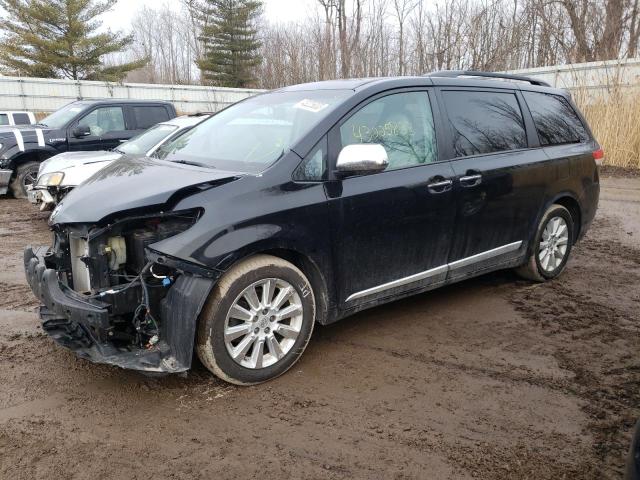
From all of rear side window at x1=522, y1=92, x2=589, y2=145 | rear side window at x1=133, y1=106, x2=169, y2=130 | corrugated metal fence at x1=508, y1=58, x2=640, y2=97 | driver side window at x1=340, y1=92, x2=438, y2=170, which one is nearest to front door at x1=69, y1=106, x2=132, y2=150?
rear side window at x1=133, y1=106, x2=169, y2=130

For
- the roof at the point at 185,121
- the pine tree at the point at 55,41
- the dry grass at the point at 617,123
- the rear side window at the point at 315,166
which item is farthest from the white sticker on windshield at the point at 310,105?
the pine tree at the point at 55,41

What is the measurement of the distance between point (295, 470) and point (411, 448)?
1.93ft

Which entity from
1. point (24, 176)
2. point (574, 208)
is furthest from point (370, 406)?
point (24, 176)

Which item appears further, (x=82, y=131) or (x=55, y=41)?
(x=55, y=41)

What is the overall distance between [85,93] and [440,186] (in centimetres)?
2623

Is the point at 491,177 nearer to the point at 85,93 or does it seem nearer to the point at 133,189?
the point at 133,189

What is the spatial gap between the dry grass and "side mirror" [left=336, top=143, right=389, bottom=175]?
11367mm

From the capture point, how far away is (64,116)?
10.2m

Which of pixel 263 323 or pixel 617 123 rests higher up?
pixel 617 123

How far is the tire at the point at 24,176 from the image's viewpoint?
978cm

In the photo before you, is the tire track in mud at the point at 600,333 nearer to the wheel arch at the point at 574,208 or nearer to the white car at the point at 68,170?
the wheel arch at the point at 574,208

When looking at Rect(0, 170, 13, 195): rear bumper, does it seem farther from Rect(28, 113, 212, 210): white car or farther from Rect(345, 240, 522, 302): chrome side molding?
Rect(345, 240, 522, 302): chrome side molding

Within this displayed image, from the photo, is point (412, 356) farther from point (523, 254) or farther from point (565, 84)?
point (565, 84)

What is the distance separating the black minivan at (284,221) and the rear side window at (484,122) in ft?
0.05
